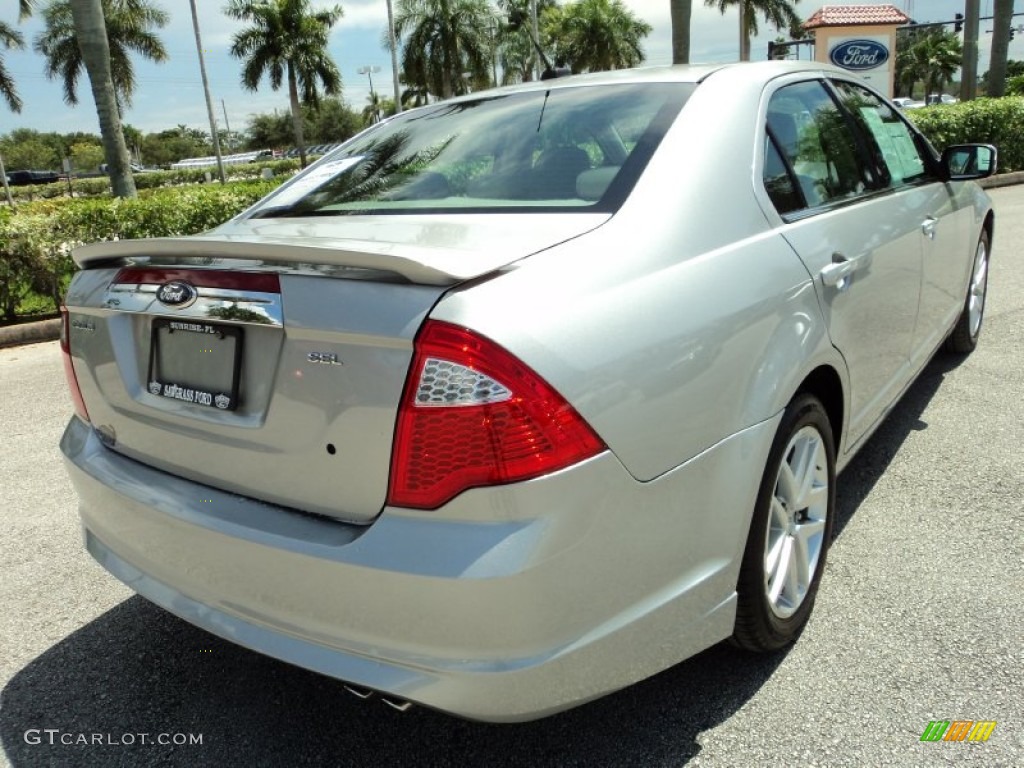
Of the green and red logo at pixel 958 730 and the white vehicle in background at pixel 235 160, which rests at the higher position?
the white vehicle in background at pixel 235 160

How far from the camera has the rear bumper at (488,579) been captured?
162 centimetres

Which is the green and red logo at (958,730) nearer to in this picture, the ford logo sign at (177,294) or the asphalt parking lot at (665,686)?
the asphalt parking lot at (665,686)

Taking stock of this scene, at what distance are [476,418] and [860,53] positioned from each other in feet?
68.9

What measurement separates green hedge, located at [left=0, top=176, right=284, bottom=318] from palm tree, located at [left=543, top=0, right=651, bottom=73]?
46166 mm

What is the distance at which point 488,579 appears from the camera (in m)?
1.60

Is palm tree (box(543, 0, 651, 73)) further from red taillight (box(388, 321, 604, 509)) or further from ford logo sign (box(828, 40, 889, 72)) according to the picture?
red taillight (box(388, 321, 604, 509))

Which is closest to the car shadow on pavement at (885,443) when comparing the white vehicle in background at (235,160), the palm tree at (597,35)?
the palm tree at (597,35)

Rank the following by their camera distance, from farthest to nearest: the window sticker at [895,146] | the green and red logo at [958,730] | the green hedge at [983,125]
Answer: the green hedge at [983,125] → the window sticker at [895,146] → the green and red logo at [958,730]

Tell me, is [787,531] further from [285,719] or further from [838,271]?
[285,719]

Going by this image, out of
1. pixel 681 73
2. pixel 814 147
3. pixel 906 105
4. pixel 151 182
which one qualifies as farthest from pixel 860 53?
pixel 151 182

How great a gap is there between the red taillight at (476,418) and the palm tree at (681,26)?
60.2ft

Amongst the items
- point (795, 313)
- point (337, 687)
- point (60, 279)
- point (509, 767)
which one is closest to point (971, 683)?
point (795, 313)

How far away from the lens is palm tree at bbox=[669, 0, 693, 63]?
1827 centimetres

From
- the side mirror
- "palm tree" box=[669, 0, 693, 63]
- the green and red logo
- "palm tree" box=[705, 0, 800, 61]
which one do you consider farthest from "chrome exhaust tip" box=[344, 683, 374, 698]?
"palm tree" box=[705, 0, 800, 61]
